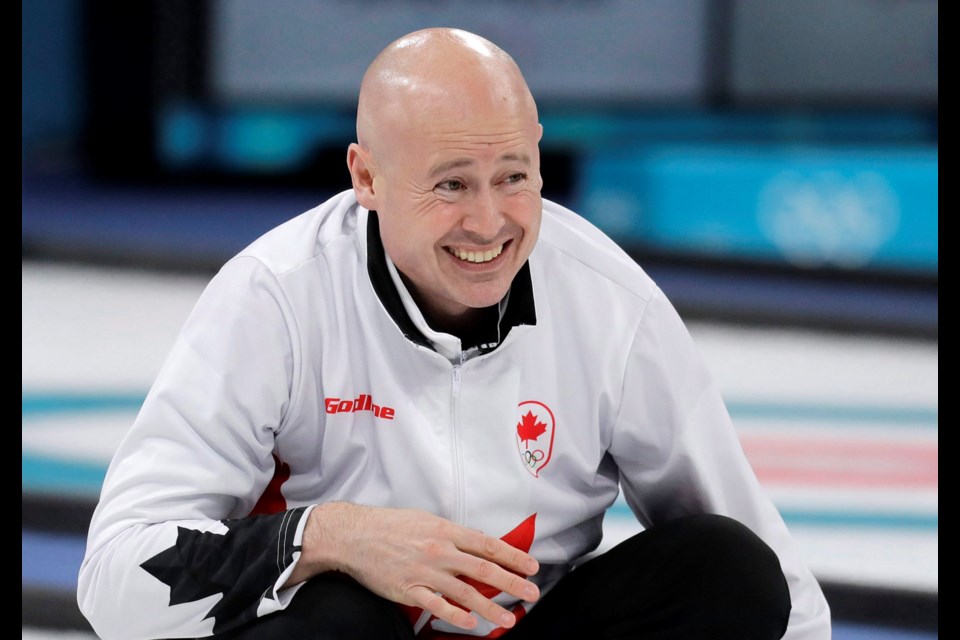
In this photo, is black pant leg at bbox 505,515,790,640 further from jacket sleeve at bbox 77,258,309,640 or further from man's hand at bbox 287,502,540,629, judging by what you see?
jacket sleeve at bbox 77,258,309,640

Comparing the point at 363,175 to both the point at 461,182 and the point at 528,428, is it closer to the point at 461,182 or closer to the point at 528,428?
the point at 461,182

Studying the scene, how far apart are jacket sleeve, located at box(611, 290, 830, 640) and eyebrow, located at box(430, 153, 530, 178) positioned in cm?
28

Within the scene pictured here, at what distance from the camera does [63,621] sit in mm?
2273

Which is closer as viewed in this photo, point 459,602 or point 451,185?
point 459,602

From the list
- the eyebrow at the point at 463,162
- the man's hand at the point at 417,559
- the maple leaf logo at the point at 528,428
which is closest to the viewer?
the man's hand at the point at 417,559

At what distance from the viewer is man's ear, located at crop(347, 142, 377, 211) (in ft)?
5.67

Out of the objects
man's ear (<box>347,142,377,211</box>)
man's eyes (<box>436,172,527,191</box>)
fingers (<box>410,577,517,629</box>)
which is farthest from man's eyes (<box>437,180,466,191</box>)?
fingers (<box>410,577,517,629</box>)

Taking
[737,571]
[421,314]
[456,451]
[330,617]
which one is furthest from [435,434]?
[737,571]

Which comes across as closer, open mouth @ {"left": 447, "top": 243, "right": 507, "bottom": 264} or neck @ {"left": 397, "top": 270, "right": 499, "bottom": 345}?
open mouth @ {"left": 447, "top": 243, "right": 507, "bottom": 264}

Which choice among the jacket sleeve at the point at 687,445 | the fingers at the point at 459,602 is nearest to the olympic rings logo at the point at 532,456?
the jacket sleeve at the point at 687,445

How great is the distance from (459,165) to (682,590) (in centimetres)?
58

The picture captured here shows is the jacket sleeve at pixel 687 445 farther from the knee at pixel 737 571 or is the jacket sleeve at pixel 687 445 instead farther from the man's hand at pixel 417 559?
the man's hand at pixel 417 559

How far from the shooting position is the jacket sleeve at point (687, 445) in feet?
5.74

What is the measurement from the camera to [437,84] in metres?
1.63
